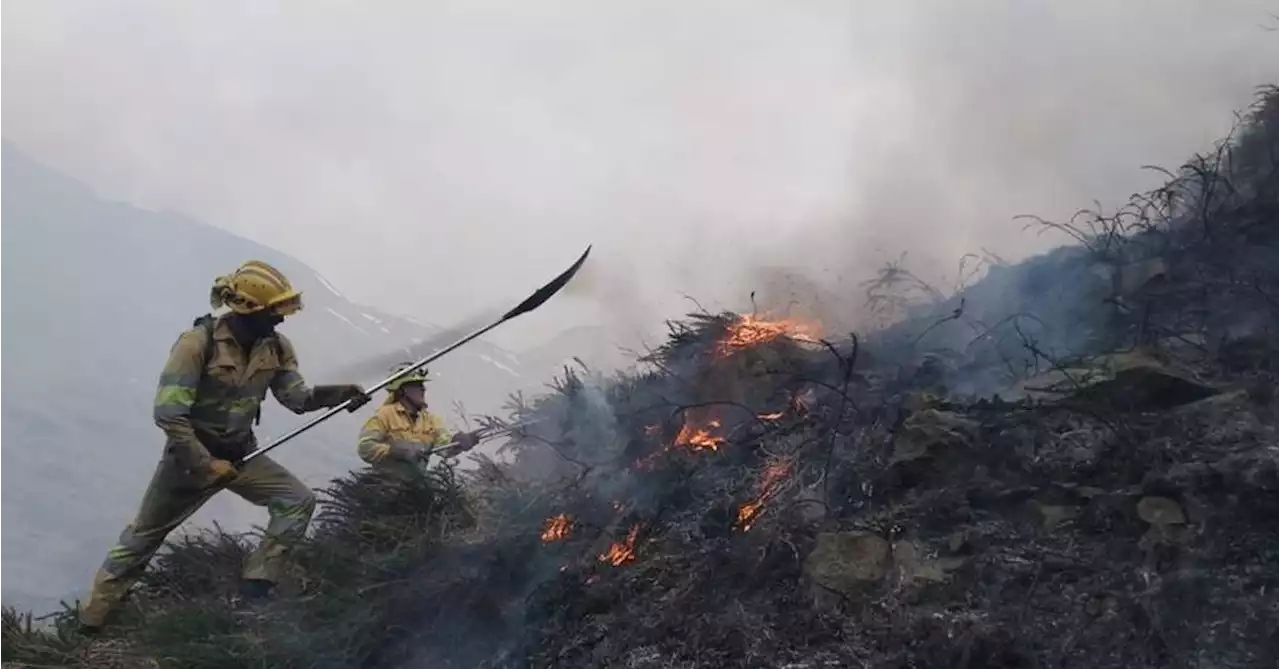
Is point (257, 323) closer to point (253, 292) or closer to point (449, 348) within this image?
point (253, 292)

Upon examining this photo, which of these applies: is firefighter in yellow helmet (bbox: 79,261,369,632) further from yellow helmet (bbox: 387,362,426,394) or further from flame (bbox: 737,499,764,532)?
flame (bbox: 737,499,764,532)

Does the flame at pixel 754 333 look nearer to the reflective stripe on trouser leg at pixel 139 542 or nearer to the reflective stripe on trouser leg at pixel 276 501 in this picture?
the reflective stripe on trouser leg at pixel 276 501

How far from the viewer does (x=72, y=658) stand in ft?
16.9

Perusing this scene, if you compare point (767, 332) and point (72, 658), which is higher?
point (767, 332)

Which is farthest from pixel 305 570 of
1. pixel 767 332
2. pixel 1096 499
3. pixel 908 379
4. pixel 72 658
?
pixel 1096 499

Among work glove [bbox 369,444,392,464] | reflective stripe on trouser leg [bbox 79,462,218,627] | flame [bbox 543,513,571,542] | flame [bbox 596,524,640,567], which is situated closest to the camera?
flame [bbox 596,524,640,567]

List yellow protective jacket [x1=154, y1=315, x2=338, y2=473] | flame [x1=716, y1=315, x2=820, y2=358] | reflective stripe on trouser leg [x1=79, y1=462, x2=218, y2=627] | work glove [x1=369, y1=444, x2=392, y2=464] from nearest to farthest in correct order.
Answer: yellow protective jacket [x1=154, y1=315, x2=338, y2=473] < reflective stripe on trouser leg [x1=79, y1=462, x2=218, y2=627] < flame [x1=716, y1=315, x2=820, y2=358] < work glove [x1=369, y1=444, x2=392, y2=464]

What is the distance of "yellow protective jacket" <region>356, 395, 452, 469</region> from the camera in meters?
6.52

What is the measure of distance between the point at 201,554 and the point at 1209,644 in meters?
5.85

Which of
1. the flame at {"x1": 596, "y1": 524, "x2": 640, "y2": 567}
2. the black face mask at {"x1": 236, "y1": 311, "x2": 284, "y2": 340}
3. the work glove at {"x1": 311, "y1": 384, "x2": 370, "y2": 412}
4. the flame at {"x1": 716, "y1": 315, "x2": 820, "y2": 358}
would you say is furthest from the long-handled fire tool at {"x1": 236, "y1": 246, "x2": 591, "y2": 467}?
the flame at {"x1": 596, "y1": 524, "x2": 640, "y2": 567}

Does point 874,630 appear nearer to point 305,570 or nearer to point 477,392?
point 305,570

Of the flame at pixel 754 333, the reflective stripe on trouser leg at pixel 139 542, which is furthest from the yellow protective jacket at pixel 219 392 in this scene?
the flame at pixel 754 333

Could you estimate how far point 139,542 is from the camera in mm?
5590

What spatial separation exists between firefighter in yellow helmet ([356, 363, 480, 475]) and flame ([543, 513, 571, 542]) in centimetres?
163
